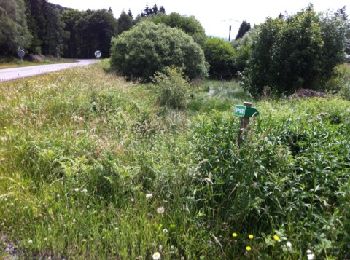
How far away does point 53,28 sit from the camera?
159 ft

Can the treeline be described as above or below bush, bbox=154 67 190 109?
above

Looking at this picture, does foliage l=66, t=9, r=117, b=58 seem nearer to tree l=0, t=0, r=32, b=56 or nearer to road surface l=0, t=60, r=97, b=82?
tree l=0, t=0, r=32, b=56

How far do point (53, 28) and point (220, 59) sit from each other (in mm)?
33833

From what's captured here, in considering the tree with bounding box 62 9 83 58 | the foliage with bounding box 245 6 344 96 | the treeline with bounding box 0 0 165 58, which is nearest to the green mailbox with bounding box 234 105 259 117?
the foliage with bounding box 245 6 344 96

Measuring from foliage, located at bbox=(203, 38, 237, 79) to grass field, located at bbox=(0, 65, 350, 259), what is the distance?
871 inches

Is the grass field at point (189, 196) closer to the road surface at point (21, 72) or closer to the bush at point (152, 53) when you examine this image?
the road surface at point (21, 72)

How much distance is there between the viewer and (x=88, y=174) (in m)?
3.59

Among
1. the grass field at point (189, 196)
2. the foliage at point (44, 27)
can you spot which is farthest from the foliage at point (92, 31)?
the grass field at point (189, 196)

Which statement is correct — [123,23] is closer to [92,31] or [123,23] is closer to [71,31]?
[92,31]

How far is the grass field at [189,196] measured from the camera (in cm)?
263

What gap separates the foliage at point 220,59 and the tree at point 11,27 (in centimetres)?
2129

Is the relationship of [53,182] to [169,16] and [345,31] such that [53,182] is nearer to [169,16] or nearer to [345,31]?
[345,31]

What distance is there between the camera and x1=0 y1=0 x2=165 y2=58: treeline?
33750 millimetres

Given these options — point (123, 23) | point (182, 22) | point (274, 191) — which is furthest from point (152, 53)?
point (123, 23)
